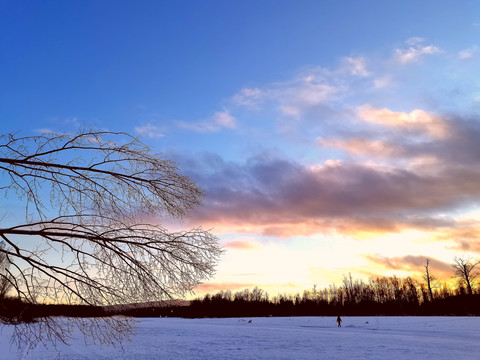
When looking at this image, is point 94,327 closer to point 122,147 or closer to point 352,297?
point 122,147

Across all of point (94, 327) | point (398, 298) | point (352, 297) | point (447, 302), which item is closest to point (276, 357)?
point (94, 327)

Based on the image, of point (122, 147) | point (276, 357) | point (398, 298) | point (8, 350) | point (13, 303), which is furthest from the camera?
point (398, 298)

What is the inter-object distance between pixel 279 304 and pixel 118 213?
372 feet

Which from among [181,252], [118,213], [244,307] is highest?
[118,213]

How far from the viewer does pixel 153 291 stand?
602 cm

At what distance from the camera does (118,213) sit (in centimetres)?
610

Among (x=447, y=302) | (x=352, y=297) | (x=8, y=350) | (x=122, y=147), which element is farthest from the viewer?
(x=352, y=297)

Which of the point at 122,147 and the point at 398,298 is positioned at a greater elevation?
the point at 122,147

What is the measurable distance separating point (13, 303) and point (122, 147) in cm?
344

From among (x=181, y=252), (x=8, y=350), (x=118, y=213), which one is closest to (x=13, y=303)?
(x=118, y=213)

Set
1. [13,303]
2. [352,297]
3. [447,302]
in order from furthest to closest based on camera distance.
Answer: [352,297] < [447,302] < [13,303]

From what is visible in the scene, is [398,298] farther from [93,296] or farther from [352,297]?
[93,296]

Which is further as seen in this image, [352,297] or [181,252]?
[352,297]

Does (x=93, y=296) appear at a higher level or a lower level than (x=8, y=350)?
higher
